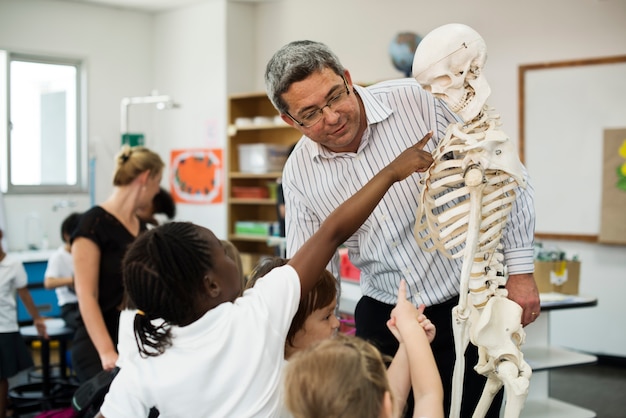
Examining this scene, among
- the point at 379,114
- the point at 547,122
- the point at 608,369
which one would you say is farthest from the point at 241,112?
the point at 379,114

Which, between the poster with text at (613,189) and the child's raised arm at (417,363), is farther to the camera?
the poster with text at (613,189)

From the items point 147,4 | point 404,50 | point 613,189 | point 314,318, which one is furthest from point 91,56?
point 314,318

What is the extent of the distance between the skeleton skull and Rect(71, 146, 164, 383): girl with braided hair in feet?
5.44

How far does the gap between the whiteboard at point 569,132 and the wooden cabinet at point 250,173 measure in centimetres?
225

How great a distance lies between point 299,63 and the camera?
1.76 meters

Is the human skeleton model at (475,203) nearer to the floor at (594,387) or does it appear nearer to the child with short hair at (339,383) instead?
the child with short hair at (339,383)

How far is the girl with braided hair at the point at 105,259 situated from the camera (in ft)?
9.40

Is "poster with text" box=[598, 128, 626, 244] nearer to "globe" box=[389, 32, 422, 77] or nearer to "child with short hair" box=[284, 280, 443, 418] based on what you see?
"globe" box=[389, 32, 422, 77]

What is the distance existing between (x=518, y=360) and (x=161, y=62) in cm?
681

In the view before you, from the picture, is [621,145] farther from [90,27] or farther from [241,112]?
[90,27]

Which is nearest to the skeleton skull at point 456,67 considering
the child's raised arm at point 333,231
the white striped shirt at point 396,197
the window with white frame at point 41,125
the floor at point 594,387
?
the white striped shirt at point 396,197

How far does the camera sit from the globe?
5.92 m

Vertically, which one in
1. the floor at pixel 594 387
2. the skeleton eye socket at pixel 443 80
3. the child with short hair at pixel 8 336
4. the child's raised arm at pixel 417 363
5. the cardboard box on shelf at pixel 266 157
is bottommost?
the floor at pixel 594 387

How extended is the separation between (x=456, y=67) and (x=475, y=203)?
302mm
